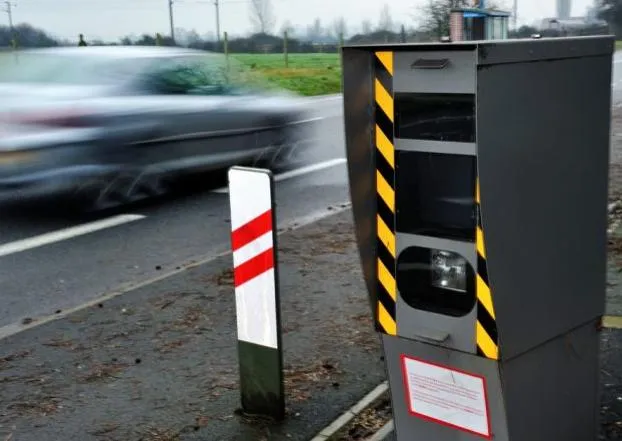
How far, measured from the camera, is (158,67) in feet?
32.9

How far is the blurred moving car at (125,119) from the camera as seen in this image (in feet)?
28.2

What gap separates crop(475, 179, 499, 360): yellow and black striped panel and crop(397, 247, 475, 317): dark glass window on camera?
0.04m

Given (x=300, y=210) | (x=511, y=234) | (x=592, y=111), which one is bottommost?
(x=300, y=210)

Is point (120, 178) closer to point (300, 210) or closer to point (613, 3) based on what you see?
point (300, 210)

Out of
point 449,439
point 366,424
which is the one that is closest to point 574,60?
point 449,439

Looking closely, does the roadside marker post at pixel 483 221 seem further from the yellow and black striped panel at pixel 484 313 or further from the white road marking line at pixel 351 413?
the white road marking line at pixel 351 413

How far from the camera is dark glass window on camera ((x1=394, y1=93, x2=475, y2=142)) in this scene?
288cm

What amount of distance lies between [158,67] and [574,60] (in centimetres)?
746

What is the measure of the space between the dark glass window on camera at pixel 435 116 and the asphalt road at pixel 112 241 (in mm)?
3770

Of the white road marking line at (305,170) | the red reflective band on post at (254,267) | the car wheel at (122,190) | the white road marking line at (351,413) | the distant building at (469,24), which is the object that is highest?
the distant building at (469,24)

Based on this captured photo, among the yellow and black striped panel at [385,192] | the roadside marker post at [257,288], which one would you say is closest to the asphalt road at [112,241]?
the roadside marker post at [257,288]

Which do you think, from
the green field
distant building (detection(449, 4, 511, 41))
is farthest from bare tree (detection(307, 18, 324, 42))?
distant building (detection(449, 4, 511, 41))

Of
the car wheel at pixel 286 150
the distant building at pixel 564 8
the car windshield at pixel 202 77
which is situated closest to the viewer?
the car windshield at pixel 202 77

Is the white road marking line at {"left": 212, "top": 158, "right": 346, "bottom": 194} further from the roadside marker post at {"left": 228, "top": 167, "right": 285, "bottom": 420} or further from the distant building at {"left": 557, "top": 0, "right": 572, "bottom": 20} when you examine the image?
the distant building at {"left": 557, "top": 0, "right": 572, "bottom": 20}
